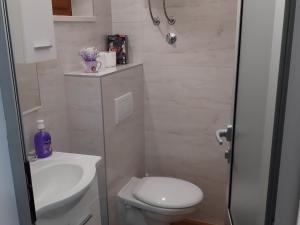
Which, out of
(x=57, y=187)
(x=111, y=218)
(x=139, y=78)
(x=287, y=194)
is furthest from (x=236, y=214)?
(x=139, y=78)

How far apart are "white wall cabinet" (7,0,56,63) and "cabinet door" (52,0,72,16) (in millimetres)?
366

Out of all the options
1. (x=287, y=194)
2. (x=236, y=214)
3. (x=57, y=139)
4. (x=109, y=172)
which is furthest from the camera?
(x=109, y=172)

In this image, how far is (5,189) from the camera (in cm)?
85

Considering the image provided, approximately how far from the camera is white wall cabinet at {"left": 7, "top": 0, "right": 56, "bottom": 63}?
1.14 metres

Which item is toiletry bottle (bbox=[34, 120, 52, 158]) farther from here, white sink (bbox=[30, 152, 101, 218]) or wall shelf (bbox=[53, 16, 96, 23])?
wall shelf (bbox=[53, 16, 96, 23])

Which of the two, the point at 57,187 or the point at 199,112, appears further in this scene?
the point at 199,112

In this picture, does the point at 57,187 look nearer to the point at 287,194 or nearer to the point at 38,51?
the point at 38,51

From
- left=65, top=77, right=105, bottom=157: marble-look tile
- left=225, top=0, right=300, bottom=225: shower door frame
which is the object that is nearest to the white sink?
left=65, top=77, right=105, bottom=157: marble-look tile

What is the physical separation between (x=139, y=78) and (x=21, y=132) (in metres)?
1.44

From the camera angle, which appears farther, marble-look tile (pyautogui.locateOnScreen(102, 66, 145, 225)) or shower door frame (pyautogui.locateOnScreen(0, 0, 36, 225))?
marble-look tile (pyautogui.locateOnScreen(102, 66, 145, 225))

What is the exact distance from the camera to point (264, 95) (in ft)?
2.49

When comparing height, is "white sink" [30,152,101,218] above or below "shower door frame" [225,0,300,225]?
below

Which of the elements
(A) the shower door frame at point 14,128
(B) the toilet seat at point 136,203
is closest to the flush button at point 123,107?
(B) the toilet seat at point 136,203

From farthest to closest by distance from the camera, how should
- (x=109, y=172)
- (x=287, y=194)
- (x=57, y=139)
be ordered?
(x=109, y=172)
(x=57, y=139)
(x=287, y=194)
